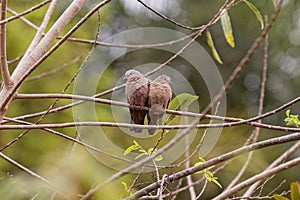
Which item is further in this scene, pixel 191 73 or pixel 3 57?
pixel 191 73

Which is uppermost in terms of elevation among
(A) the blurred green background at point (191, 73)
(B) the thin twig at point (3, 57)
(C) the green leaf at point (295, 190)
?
(A) the blurred green background at point (191, 73)

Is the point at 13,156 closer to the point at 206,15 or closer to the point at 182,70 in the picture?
the point at 182,70

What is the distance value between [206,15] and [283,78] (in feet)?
3.71

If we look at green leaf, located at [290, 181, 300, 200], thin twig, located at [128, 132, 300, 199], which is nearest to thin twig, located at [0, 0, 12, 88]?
thin twig, located at [128, 132, 300, 199]

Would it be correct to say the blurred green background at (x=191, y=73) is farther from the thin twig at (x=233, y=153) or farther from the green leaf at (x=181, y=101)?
the thin twig at (x=233, y=153)

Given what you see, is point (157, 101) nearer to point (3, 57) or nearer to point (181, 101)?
point (181, 101)

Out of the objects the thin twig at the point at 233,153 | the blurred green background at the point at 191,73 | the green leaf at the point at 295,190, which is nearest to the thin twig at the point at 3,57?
the thin twig at the point at 233,153

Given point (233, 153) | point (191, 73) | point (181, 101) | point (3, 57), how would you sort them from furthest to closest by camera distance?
point (191, 73) < point (181, 101) < point (3, 57) < point (233, 153)

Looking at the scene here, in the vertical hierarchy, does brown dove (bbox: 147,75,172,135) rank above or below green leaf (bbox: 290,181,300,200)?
above

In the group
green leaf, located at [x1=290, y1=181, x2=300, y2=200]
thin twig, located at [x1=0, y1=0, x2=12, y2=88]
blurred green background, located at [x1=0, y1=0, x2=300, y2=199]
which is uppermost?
blurred green background, located at [x1=0, y1=0, x2=300, y2=199]

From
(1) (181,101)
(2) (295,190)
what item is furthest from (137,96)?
(2) (295,190)

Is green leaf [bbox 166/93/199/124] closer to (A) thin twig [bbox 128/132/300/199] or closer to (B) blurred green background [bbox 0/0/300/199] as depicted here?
(A) thin twig [bbox 128/132/300/199]

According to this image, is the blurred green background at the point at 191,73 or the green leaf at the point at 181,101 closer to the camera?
the green leaf at the point at 181,101

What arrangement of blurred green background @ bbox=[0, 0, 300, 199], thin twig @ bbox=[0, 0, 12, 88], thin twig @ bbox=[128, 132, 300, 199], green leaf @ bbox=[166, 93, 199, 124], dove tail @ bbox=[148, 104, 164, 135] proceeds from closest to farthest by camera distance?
thin twig @ bbox=[128, 132, 300, 199], thin twig @ bbox=[0, 0, 12, 88], green leaf @ bbox=[166, 93, 199, 124], dove tail @ bbox=[148, 104, 164, 135], blurred green background @ bbox=[0, 0, 300, 199]
